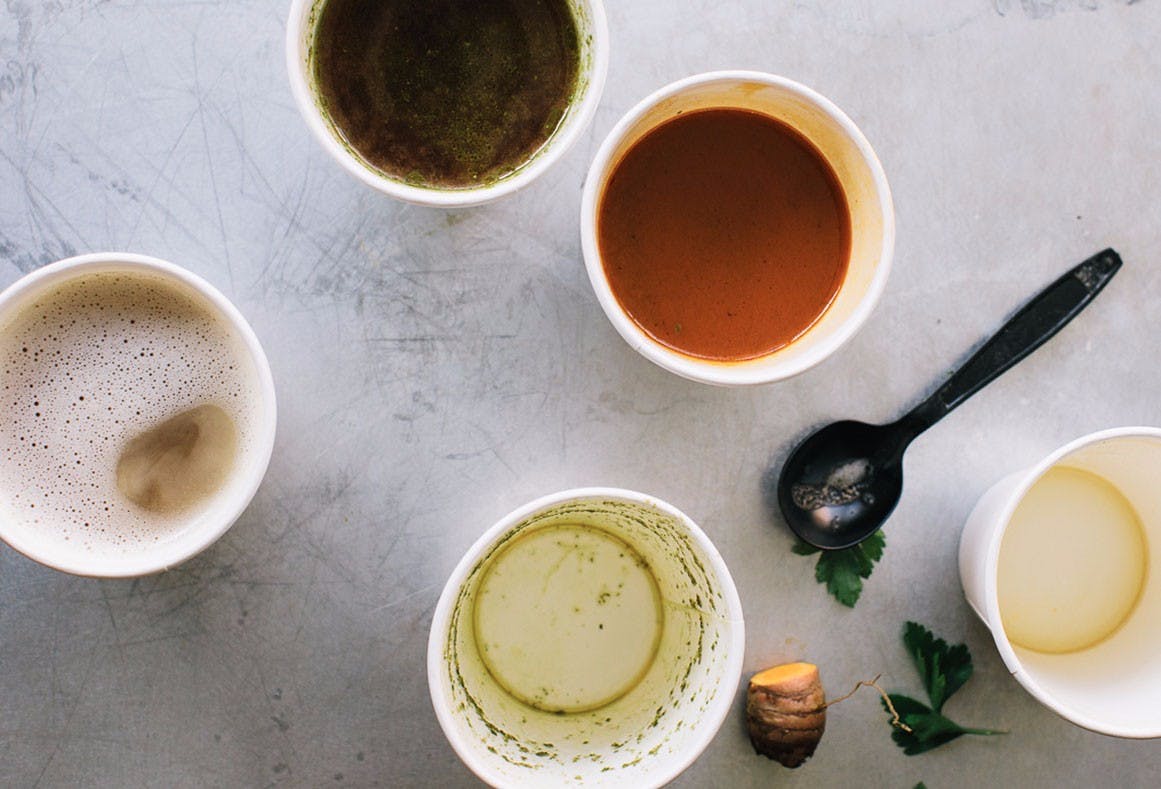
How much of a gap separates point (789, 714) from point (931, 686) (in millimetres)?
200

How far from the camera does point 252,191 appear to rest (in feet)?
3.64

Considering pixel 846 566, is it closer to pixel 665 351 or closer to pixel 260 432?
pixel 665 351

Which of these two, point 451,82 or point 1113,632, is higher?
point 451,82

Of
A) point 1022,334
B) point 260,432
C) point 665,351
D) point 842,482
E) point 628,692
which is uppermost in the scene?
point 1022,334

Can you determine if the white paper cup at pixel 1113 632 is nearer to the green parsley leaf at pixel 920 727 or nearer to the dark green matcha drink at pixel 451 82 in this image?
the green parsley leaf at pixel 920 727

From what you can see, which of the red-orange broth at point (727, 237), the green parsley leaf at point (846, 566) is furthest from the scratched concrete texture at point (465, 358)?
the red-orange broth at point (727, 237)

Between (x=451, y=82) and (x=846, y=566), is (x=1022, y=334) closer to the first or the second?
(x=846, y=566)

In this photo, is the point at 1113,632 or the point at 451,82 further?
the point at 1113,632

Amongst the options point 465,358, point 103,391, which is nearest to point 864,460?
point 465,358

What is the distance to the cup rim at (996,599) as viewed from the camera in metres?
0.99

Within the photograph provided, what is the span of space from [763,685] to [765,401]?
1.09 ft

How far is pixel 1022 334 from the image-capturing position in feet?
3.75

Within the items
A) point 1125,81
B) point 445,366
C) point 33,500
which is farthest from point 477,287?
point 1125,81

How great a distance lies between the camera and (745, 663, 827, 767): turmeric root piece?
109 cm
